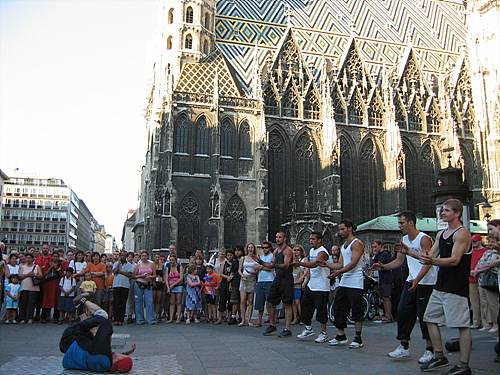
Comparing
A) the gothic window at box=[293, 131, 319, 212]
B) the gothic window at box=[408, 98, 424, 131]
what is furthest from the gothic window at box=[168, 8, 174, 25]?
the gothic window at box=[408, 98, 424, 131]

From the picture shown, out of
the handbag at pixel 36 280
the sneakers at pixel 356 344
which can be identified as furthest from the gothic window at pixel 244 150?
the sneakers at pixel 356 344

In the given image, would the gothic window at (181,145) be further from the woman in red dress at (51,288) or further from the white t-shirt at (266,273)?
the white t-shirt at (266,273)

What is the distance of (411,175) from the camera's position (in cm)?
3906

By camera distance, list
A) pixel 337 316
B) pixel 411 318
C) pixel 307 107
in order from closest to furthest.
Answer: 1. pixel 411 318
2. pixel 337 316
3. pixel 307 107

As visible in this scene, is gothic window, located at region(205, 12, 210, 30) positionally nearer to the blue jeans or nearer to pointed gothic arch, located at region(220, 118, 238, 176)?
pointed gothic arch, located at region(220, 118, 238, 176)

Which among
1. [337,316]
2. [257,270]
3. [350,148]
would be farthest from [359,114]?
[337,316]

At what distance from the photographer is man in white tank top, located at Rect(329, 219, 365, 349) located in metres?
8.34

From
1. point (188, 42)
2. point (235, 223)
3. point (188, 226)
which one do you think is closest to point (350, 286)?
point (188, 226)

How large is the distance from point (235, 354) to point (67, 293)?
7.14 metres

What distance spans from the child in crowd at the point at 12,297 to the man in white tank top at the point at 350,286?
8879 millimetres

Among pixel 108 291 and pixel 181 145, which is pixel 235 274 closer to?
pixel 108 291

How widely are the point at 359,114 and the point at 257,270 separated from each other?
2900cm

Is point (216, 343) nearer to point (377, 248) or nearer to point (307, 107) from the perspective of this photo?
point (377, 248)

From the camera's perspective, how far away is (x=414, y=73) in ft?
135
